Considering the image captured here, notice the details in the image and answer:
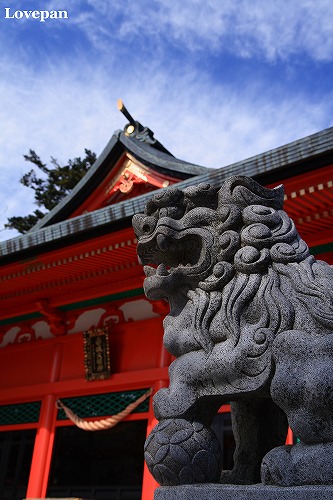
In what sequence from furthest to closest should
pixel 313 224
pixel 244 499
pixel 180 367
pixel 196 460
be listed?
pixel 313 224, pixel 180 367, pixel 196 460, pixel 244 499

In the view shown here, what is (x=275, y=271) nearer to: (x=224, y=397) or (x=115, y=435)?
(x=224, y=397)

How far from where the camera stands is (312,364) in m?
1.40

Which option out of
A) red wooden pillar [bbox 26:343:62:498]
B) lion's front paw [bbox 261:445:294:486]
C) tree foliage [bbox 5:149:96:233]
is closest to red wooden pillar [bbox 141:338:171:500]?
red wooden pillar [bbox 26:343:62:498]

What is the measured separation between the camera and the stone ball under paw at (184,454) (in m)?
1.47


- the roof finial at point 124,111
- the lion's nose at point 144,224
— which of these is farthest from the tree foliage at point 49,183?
the lion's nose at point 144,224

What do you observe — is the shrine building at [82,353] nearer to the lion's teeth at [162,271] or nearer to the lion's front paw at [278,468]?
the lion's teeth at [162,271]

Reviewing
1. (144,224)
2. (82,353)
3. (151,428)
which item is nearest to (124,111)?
(82,353)

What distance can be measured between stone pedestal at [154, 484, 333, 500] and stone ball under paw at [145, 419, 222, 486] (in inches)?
1.5

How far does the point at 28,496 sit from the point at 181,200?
20.3 feet

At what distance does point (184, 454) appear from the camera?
147 centimetres

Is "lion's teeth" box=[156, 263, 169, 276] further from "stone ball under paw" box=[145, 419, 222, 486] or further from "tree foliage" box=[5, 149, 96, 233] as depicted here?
"tree foliage" box=[5, 149, 96, 233]

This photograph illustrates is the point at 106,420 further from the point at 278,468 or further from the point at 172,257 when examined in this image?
the point at 278,468

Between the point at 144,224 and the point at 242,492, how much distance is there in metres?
1.05

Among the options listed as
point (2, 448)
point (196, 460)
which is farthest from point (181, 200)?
point (2, 448)
